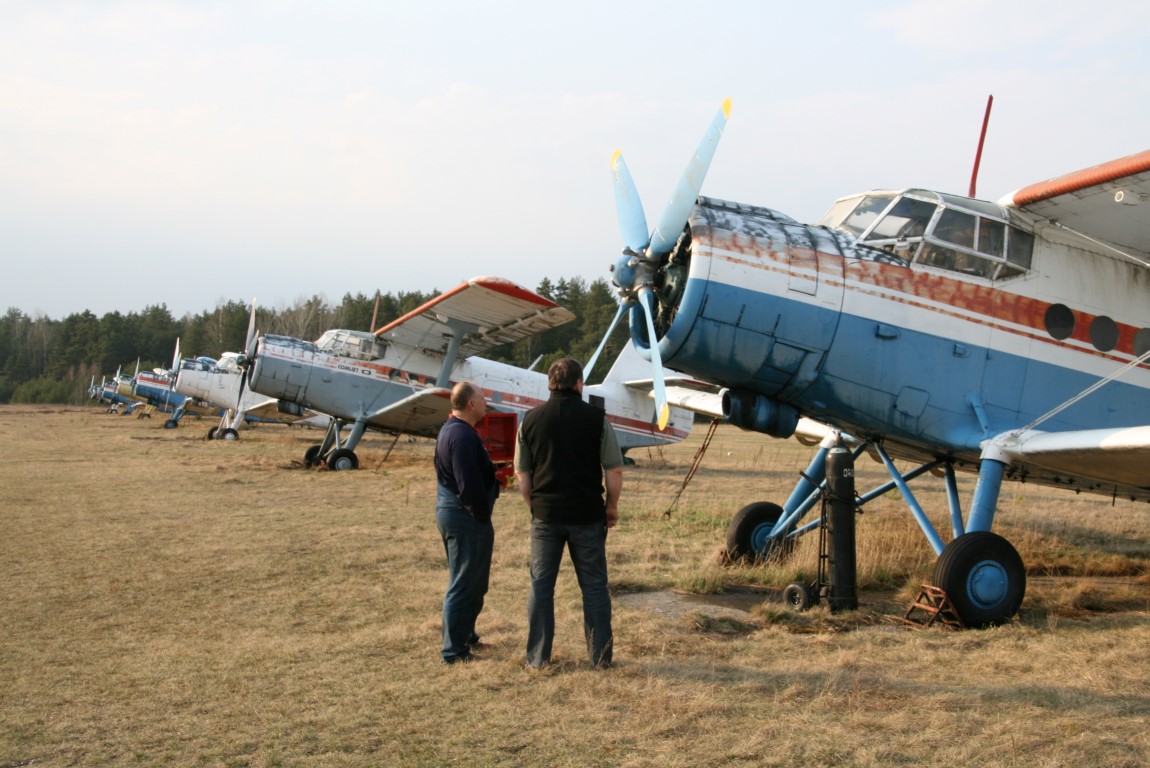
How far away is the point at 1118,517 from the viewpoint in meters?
12.3

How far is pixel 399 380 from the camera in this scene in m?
19.8

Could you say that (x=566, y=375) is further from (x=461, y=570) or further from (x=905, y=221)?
(x=905, y=221)

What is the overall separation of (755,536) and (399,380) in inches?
522

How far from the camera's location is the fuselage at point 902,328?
236 inches

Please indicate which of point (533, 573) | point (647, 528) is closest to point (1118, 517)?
point (647, 528)

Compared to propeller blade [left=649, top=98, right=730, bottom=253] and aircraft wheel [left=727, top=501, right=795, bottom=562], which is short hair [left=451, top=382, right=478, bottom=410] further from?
aircraft wheel [left=727, top=501, right=795, bottom=562]

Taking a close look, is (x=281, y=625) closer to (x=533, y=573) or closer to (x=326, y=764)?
(x=533, y=573)

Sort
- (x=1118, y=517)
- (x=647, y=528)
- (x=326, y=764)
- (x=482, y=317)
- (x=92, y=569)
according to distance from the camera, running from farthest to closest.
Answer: (x=482, y=317)
(x=1118, y=517)
(x=647, y=528)
(x=92, y=569)
(x=326, y=764)

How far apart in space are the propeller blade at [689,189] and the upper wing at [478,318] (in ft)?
31.4

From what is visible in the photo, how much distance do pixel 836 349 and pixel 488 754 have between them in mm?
3957

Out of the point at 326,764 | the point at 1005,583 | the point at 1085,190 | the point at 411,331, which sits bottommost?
the point at 326,764

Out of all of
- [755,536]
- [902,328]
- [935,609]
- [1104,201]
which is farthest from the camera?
[755,536]

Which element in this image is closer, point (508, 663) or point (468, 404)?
point (508, 663)

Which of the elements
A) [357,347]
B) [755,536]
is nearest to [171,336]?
[357,347]
